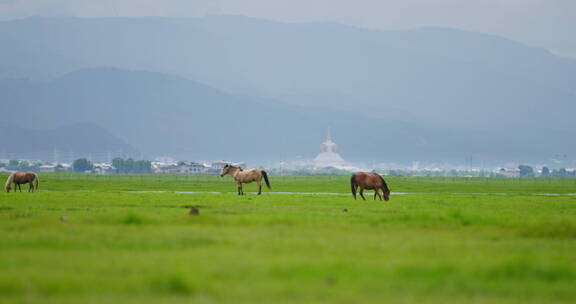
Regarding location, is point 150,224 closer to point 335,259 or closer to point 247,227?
point 247,227

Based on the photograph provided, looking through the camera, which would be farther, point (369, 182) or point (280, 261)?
point (369, 182)

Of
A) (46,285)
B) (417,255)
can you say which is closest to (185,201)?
(417,255)

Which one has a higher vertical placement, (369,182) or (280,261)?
(369,182)

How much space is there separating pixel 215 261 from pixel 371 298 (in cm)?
373

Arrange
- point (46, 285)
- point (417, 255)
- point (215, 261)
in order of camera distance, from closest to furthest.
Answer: point (46, 285), point (215, 261), point (417, 255)

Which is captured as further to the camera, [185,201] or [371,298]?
[185,201]

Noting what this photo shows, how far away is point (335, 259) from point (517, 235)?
7264mm

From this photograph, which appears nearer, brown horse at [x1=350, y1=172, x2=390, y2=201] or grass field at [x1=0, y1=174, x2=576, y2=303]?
grass field at [x1=0, y1=174, x2=576, y2=303]

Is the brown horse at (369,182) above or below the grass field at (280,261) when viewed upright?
above

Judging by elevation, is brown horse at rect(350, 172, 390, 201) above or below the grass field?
above

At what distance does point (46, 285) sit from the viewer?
1259 centimetres

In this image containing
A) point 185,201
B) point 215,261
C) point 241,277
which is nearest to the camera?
point 241,277

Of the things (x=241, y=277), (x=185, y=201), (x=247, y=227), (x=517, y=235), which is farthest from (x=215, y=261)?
(x=185, y=201)

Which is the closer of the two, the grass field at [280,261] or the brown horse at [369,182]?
the grass field at [280,261]
